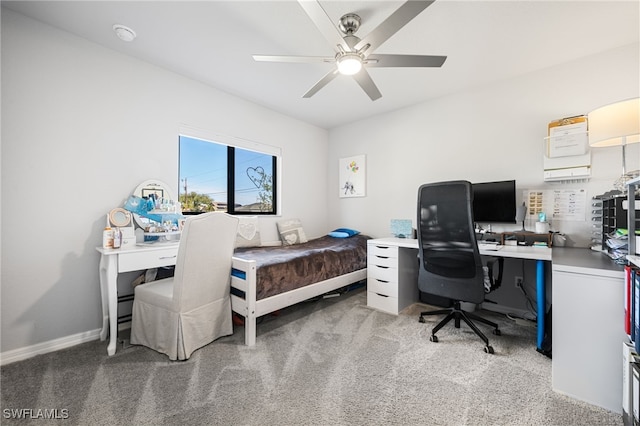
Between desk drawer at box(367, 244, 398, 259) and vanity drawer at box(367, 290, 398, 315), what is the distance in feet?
1.43

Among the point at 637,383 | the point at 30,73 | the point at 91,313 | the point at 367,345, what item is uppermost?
the point at 30,73

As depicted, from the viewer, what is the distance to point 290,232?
368 centimetres

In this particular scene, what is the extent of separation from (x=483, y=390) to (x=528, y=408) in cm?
21

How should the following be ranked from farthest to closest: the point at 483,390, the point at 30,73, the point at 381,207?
1. the point at 381,207
2. the point at 30,73
3. the point at 483,390

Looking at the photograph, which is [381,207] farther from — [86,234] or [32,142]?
[32,142]

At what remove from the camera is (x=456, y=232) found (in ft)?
6.42

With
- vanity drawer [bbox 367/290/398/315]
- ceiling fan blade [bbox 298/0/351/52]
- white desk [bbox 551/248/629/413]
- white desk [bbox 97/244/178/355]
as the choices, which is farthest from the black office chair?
white desk [bbox 97/244/178/355]

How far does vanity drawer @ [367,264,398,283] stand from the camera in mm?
2742

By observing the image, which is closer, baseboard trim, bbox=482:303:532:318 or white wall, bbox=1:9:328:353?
white wall, bbox=1:9:328:353

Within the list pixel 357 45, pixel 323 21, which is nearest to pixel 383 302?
pixel 357 45

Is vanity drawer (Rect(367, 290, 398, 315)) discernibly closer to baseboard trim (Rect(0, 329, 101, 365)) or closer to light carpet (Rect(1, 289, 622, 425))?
light carpet (Rect(1, 289, 622, 425))

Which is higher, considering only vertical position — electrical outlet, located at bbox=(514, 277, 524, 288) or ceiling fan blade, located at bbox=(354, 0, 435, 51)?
ceiling fan blade, located at bbox=(354, 0, 435, 51)

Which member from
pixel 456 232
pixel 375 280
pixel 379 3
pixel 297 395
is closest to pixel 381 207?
pixel 375 280

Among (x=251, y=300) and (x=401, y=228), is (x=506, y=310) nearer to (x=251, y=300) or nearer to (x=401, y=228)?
(x=401, y=228)
